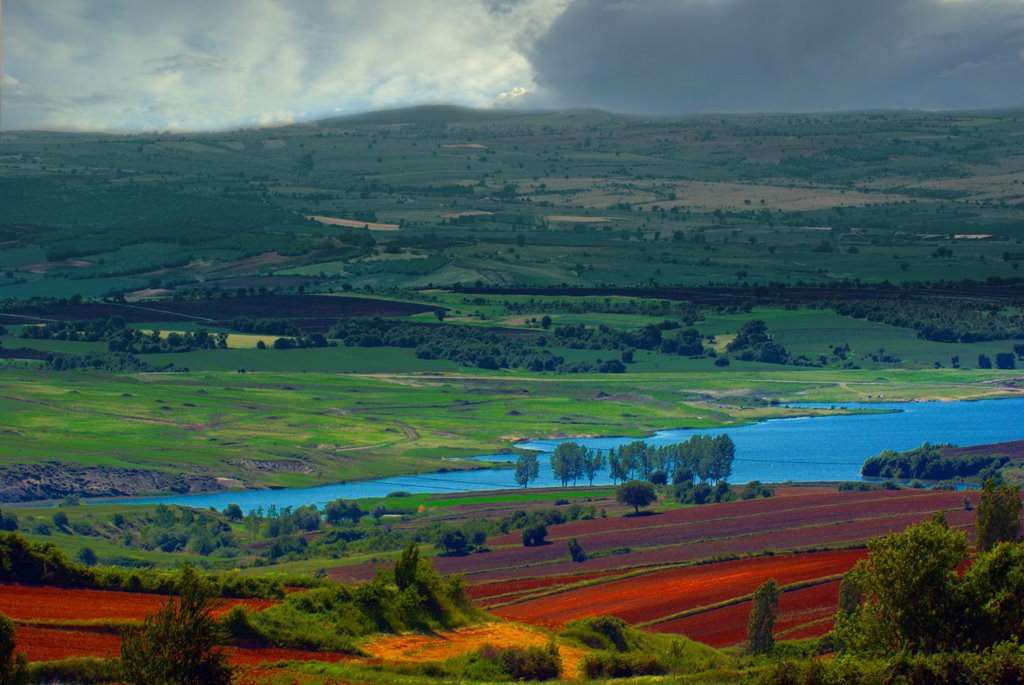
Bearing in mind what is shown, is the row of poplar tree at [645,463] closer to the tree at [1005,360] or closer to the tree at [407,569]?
the tree at [407,569]

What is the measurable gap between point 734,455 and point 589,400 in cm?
2823

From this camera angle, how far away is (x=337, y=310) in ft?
570

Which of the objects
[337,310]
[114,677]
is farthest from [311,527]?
[337,310]

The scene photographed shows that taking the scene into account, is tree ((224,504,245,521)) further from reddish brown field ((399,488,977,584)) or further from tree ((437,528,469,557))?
reddish brown field ((399,488,977,584))

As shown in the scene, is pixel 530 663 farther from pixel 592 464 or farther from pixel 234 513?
pixel 592 464

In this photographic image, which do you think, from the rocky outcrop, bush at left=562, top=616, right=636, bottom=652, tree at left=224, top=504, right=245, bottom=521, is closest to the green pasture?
the rocky outcrop

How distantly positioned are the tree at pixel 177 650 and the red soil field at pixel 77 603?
30.0 ft

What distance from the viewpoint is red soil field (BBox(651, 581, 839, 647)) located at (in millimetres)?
51375

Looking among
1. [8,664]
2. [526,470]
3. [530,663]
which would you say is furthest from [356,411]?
[8,664]

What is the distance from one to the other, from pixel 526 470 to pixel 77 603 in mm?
64768

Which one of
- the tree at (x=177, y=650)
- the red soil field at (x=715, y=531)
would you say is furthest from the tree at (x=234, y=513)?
the tree at (x=177, y=650)

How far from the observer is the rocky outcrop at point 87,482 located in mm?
98625

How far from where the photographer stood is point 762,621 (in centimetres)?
4812

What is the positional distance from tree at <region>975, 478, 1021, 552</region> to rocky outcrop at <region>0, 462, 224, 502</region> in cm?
6456
